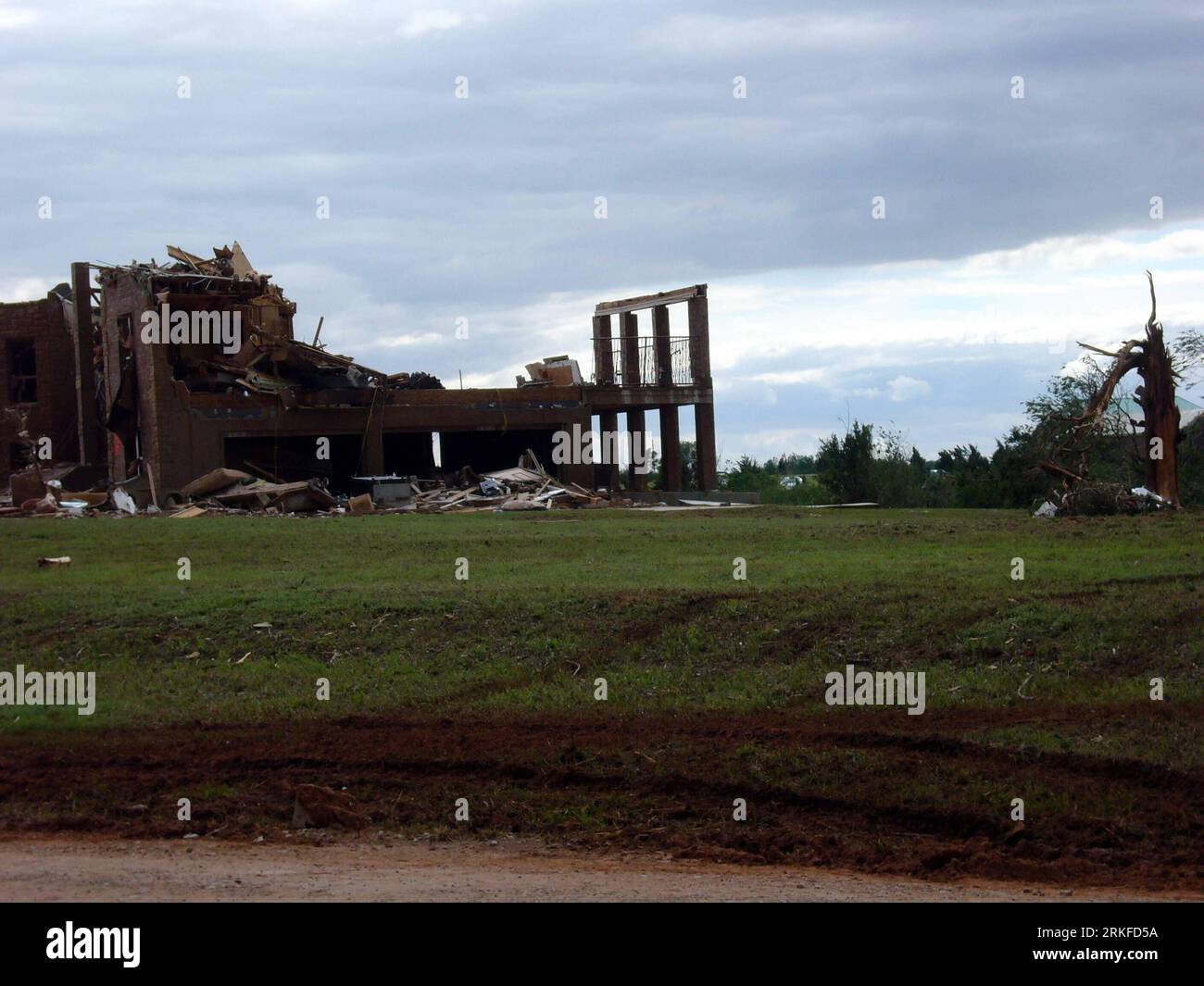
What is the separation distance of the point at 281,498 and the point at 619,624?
59.1 feet

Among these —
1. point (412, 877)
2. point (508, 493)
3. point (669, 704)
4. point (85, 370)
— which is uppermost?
point (85, 370)

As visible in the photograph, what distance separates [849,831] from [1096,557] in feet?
28.4

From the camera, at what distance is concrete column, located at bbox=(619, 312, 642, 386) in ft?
139

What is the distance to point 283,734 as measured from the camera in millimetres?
12000

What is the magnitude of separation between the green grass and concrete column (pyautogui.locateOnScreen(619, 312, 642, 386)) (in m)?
22.0

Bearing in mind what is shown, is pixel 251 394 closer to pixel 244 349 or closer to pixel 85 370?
pixel 244 349

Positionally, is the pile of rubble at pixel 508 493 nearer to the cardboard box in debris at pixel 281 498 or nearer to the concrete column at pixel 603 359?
the cardboard box in debris at pixel 281 498

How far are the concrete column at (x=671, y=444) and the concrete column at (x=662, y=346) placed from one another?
3.02 feet

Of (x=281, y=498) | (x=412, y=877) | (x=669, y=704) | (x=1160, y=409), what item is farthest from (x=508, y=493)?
(x=412, y=877)

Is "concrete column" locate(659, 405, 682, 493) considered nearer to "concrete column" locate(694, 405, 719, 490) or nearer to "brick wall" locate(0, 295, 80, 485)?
"concrete column" locate(694, 405, 719, 490)

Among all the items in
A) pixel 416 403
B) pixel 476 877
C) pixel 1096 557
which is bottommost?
pixel 476 877

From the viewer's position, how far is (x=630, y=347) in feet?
140
